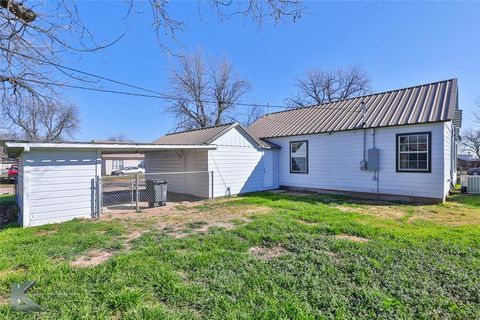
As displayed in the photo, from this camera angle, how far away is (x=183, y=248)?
475 centimetres

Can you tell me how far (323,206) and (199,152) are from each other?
18.3ft

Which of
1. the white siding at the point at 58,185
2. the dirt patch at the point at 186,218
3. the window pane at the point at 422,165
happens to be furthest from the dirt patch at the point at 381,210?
the white siding at the point at 58,185

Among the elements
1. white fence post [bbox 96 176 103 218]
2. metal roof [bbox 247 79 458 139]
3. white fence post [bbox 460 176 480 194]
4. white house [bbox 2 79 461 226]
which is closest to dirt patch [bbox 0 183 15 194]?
white house [bbox 2 79 461 226]

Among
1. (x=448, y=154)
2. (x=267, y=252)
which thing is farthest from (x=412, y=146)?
(x=267, y=252)

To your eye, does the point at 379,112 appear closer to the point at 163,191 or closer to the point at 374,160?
the point at 374,160

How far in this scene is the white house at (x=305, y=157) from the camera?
7.22m

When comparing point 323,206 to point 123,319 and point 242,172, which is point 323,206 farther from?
point 123,319

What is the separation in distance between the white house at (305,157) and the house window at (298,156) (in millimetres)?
50

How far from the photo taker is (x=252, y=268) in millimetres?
3734

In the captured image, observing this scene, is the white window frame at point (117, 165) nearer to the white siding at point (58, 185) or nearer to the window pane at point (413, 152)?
the white siding at point (58, 185)

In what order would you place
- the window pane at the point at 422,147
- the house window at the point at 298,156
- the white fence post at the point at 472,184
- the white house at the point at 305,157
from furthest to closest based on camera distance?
the house window at the point at 298,156 < the white fence post at the point at 472,184 < the window pane at the point at 422,147 < the white house at the point at 305,157

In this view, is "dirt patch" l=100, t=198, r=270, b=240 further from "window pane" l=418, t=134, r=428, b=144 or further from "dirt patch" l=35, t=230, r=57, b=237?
"window pane" l=418, t=134, r=428, b=144

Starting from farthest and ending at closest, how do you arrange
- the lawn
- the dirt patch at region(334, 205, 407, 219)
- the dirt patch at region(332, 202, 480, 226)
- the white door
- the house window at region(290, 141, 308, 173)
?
the white door < the house window at region(290, 141, 308, 173) < the dirt patch at region(334, 205, 407, 219) < the dirt patch at region(332, 202, 480, 226) < the lawn

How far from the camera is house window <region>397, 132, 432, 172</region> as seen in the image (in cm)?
910
